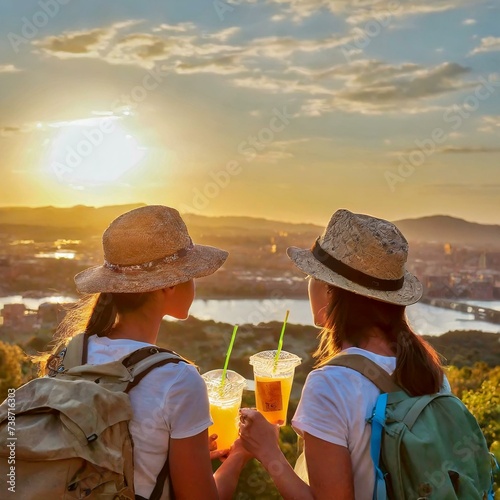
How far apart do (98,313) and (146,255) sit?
300 millimetres

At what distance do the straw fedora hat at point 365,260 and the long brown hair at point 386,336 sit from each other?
0.19 ft

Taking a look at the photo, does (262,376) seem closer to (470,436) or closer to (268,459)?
(268,459)

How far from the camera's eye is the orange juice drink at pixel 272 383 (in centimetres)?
286

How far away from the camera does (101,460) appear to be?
197 centimetres

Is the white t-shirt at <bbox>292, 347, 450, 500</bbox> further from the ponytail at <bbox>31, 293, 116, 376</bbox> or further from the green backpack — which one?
the ponytail at <bbox>31, 293, 116, 376</bbox>

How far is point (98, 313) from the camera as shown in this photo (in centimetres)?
247

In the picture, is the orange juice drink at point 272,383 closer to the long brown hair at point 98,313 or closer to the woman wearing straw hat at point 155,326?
the woman wearing straw hat at point 155,326

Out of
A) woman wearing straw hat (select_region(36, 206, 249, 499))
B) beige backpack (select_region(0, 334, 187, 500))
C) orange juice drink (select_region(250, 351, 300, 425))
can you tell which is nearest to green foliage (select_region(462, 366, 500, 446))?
orange juice drink (select_region(250, 351, 300, 425))

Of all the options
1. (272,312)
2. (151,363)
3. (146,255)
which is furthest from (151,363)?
(272,312)

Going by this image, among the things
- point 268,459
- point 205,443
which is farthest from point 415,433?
point 205,443

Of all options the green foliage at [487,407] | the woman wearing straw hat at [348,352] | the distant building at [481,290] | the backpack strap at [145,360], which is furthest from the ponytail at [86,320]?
the distant building at [481,290]

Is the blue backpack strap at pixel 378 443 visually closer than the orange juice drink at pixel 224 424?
Yes

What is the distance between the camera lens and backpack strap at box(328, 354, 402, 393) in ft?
6.94

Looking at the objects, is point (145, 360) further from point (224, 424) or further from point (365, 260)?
point (365, 260)
